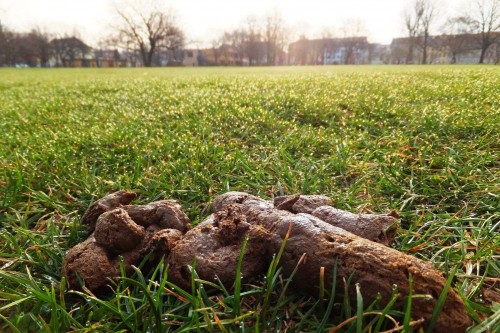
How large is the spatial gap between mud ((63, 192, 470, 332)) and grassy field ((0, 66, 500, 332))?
79 mm

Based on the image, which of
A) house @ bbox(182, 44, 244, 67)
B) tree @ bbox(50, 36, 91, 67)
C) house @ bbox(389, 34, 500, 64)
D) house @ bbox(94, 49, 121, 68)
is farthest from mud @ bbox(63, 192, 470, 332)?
house @ bbox(182, 44, 244, 67)

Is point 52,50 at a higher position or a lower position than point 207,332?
higher

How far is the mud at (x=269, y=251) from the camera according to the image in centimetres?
125

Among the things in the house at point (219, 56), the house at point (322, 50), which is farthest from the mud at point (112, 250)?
the house at point (322, 50)

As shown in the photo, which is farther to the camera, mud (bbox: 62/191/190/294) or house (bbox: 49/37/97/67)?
house (bbox: 49/37/97/67)

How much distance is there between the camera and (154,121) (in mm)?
4387

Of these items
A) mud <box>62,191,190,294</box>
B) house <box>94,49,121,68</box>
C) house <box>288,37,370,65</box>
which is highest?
house <box>288,37,370,65</box>

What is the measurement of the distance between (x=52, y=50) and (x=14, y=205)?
323 feet

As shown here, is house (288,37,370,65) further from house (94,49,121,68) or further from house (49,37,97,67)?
house (49,37,97,67)

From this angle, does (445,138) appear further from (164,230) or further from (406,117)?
(164,230)

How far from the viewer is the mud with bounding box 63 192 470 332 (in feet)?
4.10

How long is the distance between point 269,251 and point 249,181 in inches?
46.5

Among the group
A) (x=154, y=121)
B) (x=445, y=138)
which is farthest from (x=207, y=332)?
(x=154, y=121)

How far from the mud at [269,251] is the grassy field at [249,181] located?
0.08 metres
